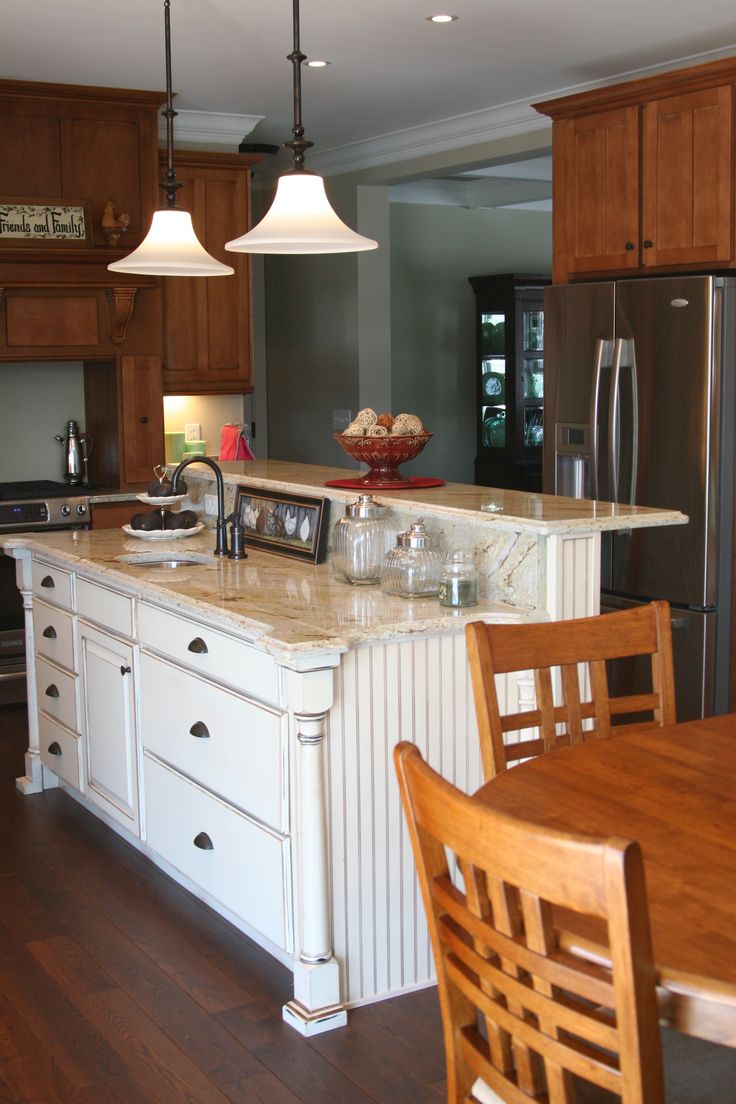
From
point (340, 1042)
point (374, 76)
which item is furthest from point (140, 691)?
point (374, 76)

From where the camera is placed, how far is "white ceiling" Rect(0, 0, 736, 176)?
13.9ft

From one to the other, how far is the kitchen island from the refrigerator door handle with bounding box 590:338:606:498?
1.41 m

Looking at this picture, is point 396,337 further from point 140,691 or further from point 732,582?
point 140,691

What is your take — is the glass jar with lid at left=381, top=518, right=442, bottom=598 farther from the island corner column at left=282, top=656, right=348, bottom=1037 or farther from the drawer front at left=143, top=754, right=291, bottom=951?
the drawer front at left=143, top=754, right=291, bottom=951

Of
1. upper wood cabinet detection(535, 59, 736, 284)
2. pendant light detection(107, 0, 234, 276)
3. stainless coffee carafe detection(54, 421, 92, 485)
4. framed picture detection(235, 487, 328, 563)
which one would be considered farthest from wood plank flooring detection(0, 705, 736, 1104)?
upper wood cabinet detection(535, 59, 736, 284)

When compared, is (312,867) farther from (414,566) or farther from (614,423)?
(614,423)

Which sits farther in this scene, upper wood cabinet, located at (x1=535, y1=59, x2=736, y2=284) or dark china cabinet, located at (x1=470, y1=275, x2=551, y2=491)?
dark china cabinet, located at (x1=470, y1=275, x2=551, y2=491)

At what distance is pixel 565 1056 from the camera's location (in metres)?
1.26

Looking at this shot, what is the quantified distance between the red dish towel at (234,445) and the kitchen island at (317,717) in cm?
230

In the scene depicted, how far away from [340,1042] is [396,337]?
628 centimetres

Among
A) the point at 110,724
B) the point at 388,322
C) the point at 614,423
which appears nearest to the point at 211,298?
the point at 388,322

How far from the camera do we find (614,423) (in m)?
4.73

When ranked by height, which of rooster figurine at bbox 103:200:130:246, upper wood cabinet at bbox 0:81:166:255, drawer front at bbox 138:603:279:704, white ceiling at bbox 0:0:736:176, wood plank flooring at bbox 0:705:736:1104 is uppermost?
white ceiling at bbox 0:0:736:176

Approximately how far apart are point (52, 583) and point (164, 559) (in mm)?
408
